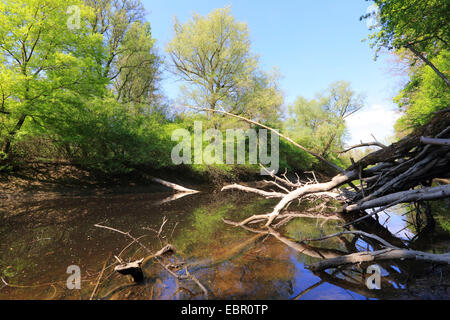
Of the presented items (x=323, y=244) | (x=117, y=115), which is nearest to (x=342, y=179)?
(x=323, y=244)

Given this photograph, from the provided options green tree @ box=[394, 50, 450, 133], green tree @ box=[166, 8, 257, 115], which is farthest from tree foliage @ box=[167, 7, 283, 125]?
green tree @ box=[394, 50, 450, 133]

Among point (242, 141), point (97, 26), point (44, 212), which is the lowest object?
point (44, 212)

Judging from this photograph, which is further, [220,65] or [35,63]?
[220,65]

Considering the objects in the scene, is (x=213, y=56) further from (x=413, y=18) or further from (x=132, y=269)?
(x=132, y=269)

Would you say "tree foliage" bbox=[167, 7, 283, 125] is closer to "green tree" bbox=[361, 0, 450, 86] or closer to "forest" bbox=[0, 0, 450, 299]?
"forest" bbox=[0, 0, 450, 299]

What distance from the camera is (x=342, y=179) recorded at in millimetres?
4758

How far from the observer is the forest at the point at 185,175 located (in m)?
2.70

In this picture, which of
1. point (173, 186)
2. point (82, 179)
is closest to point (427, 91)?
point (173, 186)

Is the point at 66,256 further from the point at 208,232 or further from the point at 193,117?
the point at 193,117

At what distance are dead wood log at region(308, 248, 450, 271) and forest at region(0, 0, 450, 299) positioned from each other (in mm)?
14

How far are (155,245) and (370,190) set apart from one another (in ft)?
16.6

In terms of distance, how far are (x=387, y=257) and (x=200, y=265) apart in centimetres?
242

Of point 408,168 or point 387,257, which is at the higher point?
point 408,168

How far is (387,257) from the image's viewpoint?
2.29 meters
